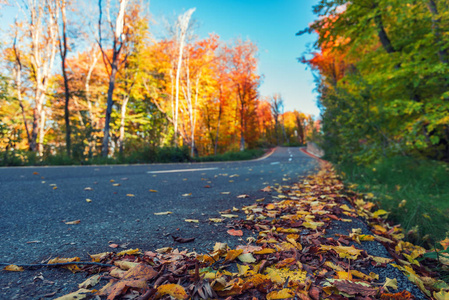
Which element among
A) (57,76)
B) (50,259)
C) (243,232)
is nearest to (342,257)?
(243,232)

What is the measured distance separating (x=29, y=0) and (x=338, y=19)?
17129 millimetres

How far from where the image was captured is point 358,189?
12.1 ft

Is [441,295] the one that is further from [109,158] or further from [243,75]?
[243,75]

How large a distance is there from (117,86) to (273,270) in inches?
737

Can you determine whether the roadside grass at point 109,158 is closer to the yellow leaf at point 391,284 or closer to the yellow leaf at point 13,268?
the yellow leaf at point 13,268

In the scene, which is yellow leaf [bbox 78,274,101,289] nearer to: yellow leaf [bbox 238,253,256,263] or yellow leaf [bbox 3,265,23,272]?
yellow leaf [bbox 3,265,23,272]

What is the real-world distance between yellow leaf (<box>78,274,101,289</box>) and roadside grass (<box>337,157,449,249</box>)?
7.66 feet

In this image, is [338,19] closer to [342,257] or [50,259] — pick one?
[342,257]

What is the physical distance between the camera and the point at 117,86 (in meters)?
17.0

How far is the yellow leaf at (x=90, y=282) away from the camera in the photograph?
0.90m

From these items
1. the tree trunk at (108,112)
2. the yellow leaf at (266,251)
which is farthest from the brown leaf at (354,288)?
the tree trunk at (108,112)

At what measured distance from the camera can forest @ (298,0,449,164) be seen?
409 centimetres

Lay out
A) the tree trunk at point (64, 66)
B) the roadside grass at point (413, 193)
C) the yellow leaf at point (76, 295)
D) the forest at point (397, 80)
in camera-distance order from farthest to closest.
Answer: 1. the tree trunk at point (64, 66)
2. the forest at point (397, 80)
3. the roadside grass at point (413, 193)
4. the yellow leaf at point (76, 295)

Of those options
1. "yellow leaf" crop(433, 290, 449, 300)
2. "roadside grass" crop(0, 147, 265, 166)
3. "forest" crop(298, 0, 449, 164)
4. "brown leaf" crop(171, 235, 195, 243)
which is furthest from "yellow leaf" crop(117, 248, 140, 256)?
"roadside grass" crop(0, 147, 265, 166)
